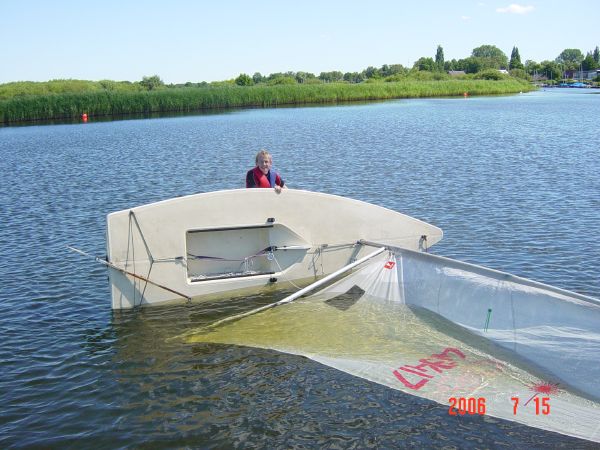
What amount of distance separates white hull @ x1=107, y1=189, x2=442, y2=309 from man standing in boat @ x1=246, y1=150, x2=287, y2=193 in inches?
22.8

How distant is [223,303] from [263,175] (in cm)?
206

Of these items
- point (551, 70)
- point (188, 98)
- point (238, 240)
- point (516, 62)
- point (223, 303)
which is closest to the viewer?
point (223, 303)

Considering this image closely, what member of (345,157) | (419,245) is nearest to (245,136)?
(345,157)

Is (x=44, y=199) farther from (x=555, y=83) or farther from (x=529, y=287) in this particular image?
(x=555, y=83)

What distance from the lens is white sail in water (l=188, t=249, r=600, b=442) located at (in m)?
Answer: 5.68

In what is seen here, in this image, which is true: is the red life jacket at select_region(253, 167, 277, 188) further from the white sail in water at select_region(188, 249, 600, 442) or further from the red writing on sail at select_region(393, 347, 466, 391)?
the red writing on sail at select_region(393, 347, 466, 391)

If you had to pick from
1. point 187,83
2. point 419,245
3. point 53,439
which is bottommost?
point 53,439

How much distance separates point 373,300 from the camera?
8.30 meters

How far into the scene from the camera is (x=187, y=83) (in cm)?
11506

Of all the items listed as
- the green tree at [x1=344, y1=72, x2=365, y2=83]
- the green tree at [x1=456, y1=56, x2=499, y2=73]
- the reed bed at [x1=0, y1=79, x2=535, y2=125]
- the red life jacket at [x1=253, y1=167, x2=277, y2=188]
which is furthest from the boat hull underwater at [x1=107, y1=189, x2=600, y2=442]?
the green tree at [x1=344, y1=72, x2=365, y2=83]

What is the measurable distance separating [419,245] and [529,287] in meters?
3.86

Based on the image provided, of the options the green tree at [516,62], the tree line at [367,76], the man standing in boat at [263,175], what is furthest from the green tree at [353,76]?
the man standing in boat at [263,175]

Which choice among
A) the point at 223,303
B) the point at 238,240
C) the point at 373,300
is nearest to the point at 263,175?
the point at 238,240

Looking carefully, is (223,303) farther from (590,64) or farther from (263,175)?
(590,64)
